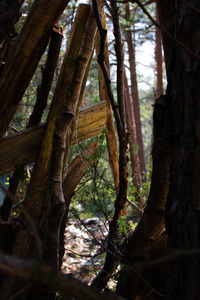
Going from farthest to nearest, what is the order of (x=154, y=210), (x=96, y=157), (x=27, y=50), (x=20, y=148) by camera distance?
(x=96, y=157)
(x=20, y=148)
(x=27, y=50)
(x=154, y=210)

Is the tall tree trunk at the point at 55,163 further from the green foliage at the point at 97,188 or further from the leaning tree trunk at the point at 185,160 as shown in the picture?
the leaning tree trunk at the point at 185,160

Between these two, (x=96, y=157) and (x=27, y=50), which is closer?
(x=27, y=50)

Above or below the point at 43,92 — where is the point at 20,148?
below

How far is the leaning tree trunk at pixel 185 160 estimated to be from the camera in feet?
3.96

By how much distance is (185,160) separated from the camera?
1266 millimetres

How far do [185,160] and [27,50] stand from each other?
4.76ft

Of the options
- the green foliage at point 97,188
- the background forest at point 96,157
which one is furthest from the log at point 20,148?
the green foliage at point 97,188

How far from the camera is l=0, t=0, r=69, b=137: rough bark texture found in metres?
2.11

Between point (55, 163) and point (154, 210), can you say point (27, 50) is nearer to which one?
point (55, 163)

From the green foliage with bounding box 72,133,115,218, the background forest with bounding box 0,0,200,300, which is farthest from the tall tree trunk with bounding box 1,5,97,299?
the green foliage with bounding box 72,133,115,218

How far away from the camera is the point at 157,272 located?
74.4 inches

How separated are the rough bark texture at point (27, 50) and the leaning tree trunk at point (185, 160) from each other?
43.8 inches

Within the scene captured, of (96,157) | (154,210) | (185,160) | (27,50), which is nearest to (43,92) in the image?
(27,50)

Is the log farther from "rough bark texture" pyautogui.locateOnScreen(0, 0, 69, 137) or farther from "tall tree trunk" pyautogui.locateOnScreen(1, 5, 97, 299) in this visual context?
"rough bark texture" pyautogui.locateOnScreen(0, 0, 69, 137)
